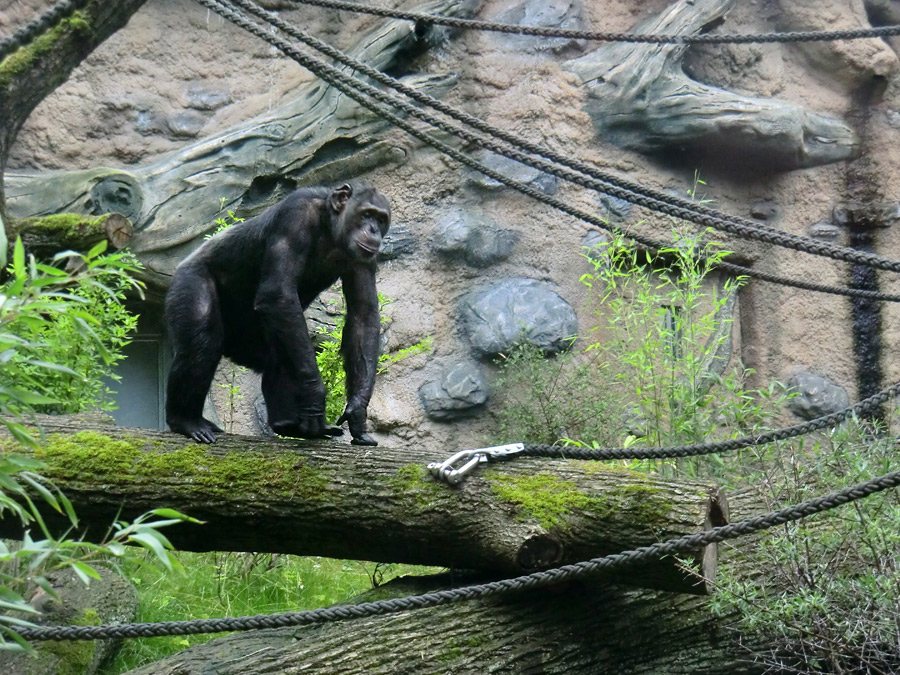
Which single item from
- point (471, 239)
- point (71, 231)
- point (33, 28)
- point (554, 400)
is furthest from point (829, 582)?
point (471, 239)

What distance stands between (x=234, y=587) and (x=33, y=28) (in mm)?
3081

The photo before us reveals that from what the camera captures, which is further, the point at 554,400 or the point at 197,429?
the point at 554,400

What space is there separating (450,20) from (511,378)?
304 cm

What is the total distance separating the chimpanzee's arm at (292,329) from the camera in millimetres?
4035

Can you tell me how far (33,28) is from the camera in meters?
3.06

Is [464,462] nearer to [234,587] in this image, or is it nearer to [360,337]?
[360,337]

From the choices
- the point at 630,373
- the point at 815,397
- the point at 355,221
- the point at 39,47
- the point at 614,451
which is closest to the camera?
the point at 614,451

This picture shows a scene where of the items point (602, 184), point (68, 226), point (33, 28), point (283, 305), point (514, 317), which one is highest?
point (33, 28)

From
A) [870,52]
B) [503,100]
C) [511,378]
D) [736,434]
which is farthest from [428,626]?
[870,52]

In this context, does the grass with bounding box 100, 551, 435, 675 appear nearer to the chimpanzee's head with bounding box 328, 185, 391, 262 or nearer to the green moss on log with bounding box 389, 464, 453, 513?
the green moss on log with bounding box 389, 464, 453, 513

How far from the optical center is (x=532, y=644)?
3.46 meters

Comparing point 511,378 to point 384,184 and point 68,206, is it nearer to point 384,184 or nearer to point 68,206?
point 384,184

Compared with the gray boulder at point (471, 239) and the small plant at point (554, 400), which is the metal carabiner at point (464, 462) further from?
the gray boulder at point (471, 239)

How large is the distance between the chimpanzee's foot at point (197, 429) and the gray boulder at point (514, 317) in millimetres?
3041
